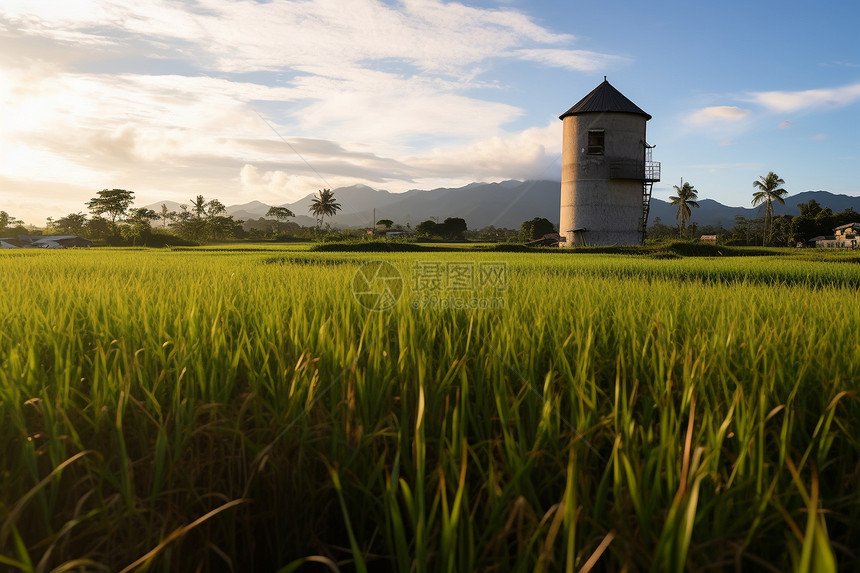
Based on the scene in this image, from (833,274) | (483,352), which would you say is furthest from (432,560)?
(833,274)

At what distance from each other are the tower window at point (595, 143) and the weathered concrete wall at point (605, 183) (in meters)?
0.20

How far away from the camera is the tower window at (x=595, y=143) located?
23125mm

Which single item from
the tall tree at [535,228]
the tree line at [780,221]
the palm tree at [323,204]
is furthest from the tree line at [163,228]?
the tree line at [780,221]

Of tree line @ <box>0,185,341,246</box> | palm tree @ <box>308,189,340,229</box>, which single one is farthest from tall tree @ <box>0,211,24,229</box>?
palm tree @ <box>308,189,340,229</box>

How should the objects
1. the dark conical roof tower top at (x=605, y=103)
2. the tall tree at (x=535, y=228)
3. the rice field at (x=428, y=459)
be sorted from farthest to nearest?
the tall tree at (x=535, y=228)
the dark conical roof tower top at (x=605, y=103)
the rice field at (x=428, y=459)

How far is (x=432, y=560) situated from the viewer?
93 centimetres

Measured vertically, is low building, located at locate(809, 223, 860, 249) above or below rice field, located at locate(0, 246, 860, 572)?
above

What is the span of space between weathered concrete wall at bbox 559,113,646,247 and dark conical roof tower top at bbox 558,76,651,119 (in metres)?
0.24

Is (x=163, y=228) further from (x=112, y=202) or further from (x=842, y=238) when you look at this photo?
(x=842, y=238)

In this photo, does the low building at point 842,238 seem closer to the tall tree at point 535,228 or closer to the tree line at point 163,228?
the tall tree at point 535,228

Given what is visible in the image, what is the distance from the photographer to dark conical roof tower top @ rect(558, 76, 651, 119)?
22812 millimetres

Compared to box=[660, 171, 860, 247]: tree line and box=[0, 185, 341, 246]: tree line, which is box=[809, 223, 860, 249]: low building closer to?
box=[660, 171, 860, 247]: tree line

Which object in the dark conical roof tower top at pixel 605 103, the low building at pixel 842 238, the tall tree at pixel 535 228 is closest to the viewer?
the dark conical roof tower top at pixel 605 103

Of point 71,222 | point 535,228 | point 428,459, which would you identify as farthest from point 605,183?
point 71,222
